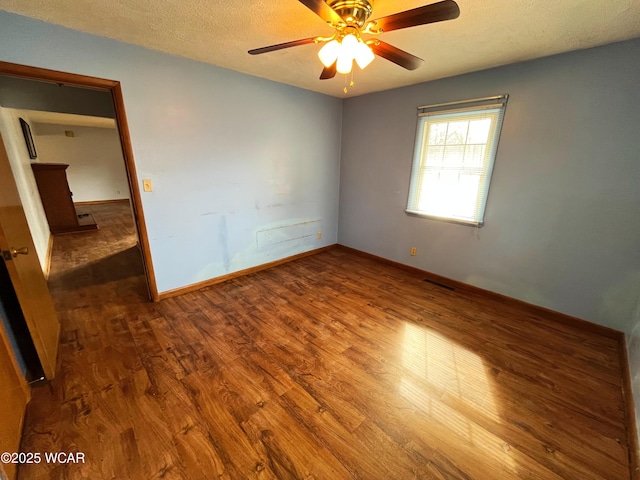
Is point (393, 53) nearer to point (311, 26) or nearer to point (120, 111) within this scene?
point (311, 26)

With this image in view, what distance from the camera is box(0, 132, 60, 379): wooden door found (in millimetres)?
1436

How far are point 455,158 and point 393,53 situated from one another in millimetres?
1805

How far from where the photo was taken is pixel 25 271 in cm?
157

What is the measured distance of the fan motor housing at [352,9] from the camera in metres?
1.22

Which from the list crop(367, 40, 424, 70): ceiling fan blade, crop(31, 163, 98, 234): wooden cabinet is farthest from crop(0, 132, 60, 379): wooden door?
crop(31, 163, 98, 234): wooden cabinet

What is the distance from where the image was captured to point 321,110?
11.8ft

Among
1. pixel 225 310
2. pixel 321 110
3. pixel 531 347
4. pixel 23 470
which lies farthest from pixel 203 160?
pixel 531 347

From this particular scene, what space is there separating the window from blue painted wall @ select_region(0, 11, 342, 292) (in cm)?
140

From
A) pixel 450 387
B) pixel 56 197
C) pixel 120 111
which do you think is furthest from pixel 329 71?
pixel 56 197

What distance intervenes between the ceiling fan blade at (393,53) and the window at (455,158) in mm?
1506

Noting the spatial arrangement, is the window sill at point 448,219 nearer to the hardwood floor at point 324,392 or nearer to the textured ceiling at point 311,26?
the hardwood floor at point 324,392

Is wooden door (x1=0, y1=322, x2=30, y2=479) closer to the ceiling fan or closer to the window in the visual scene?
the ceiling fan

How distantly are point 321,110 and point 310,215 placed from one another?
59.5 inches

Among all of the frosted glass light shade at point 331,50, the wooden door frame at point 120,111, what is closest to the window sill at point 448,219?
the frosted glass light shade at point 331,50
